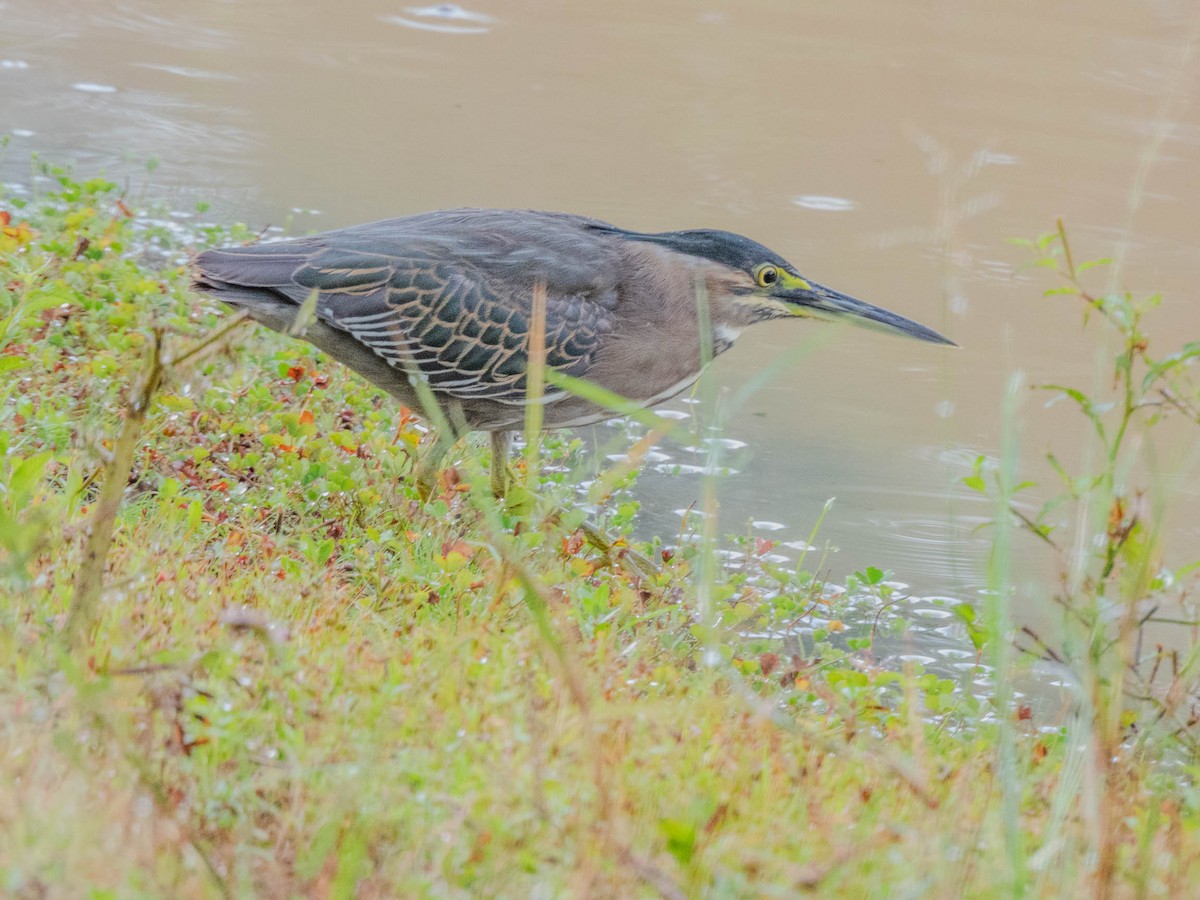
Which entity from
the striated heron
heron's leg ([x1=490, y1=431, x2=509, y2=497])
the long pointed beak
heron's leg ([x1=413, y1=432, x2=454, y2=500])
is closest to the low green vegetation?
heron's leg ([x1=413, y1=432, x2=454, y2=500])

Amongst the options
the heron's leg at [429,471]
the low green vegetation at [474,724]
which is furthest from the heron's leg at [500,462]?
the low green vegetation at [474,724]

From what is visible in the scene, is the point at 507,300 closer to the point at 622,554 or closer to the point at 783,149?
the point at 622,554

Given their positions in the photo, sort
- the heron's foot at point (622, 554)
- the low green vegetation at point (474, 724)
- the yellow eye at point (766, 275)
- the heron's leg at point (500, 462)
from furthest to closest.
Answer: the heron's leg at point (500, 462) → the yellow eye at point (766, 275) → the heron's foot at point (622, 554) → the low green vegetation at point (474, 724)

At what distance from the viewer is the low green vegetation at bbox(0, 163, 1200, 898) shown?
7.03 ft

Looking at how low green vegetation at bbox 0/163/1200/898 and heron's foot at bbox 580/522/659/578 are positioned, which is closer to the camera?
low green vegetation at bbox 0/163/1200/898

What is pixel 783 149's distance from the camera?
30.5 feet

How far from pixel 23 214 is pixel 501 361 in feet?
10.3

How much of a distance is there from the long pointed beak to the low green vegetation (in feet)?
3.95

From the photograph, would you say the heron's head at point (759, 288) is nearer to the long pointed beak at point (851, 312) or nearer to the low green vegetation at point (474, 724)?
the long pointed beak at point (851, 312)

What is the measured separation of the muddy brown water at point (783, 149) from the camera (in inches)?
241

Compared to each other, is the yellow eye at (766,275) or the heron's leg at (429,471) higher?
the yellow eye at (766,275)

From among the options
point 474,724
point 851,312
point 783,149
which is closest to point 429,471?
point 851,312

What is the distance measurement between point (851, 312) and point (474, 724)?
3009mm

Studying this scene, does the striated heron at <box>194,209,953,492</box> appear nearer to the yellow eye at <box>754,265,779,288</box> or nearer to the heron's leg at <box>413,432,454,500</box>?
the yellow eye at <box>754,265,779,288</box>
